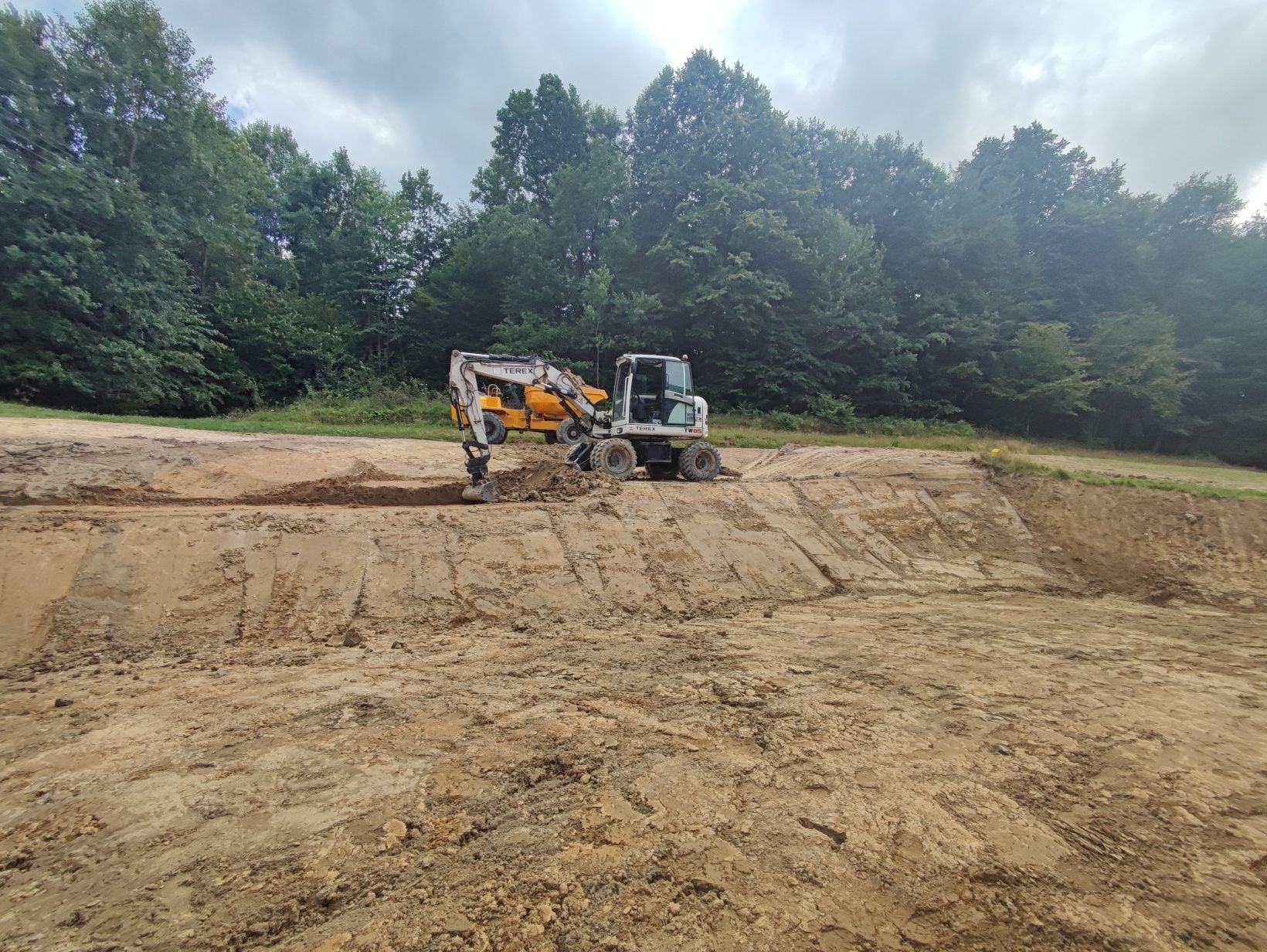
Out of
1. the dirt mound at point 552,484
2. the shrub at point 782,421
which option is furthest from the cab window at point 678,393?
the shrub at point 782,421

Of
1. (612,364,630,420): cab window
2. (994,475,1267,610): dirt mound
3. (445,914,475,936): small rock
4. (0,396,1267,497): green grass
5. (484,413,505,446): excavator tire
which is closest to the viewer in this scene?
(445,914,475,936): small rock

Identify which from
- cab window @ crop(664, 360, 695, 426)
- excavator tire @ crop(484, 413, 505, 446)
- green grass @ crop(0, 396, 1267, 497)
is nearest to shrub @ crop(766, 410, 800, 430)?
green grass @ crop(0, 396, 1267, 497)

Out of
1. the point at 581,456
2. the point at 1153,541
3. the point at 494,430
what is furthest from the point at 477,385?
the point at 1153,541

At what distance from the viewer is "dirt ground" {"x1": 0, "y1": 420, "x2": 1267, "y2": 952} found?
7.57ft

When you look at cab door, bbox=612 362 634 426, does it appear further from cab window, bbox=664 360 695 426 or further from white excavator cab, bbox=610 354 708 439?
cab window, bbox=664 360 695 426

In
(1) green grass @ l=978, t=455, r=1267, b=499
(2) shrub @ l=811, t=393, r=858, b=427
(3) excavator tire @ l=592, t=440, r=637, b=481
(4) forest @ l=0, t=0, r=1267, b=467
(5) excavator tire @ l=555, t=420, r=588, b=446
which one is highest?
(4) forest @ l=0, t=0, r=1267, b=467

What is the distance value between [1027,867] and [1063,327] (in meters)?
32.4

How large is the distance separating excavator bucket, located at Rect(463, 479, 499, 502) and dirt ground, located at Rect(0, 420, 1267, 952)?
1.09 metres

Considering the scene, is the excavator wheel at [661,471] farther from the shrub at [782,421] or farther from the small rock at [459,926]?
the shrub at [782,421]

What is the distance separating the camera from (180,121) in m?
22.6

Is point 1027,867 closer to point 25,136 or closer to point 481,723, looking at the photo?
point 481,723

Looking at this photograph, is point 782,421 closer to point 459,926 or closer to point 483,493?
point 483,493

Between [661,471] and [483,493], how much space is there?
14.9 ft

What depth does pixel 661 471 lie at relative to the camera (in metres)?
12.6
